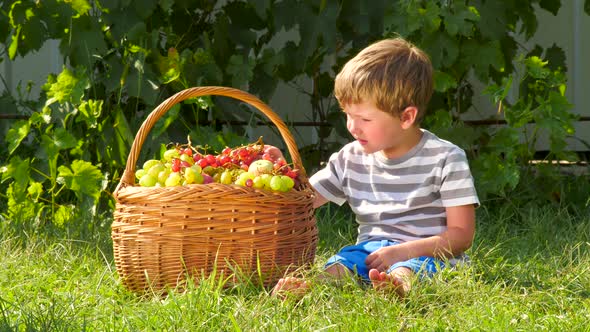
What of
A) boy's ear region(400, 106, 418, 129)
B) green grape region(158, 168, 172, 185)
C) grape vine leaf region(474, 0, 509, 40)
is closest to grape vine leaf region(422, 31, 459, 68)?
grape vine leaf region(474, 0, 509, 40)

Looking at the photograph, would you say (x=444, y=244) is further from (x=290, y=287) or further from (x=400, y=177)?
(x=290, y=287)

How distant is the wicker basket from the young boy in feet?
0.57

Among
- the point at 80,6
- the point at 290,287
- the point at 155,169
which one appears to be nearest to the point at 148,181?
the point at 155,169

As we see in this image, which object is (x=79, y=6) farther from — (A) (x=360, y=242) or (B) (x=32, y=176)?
(A) (x=360, y=242)

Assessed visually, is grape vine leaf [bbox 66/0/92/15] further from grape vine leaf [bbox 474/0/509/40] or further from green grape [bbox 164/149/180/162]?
grape vine leaf [bbox 474/0/509/40]

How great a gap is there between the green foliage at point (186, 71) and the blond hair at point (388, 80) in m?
0.71

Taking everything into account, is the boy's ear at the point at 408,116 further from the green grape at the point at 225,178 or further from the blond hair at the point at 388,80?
the green grape at the point at 225,178

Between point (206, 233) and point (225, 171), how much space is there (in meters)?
0.20

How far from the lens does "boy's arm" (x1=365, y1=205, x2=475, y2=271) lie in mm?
2531

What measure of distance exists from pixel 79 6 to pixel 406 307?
179 cm

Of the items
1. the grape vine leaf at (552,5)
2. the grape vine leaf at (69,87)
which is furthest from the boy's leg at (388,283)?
the grape vine leaf at (552,5)

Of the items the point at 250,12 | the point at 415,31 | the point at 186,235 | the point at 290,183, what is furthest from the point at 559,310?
the point at 250,12

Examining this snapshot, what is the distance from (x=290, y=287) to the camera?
229cm

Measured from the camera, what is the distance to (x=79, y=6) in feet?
11.3
